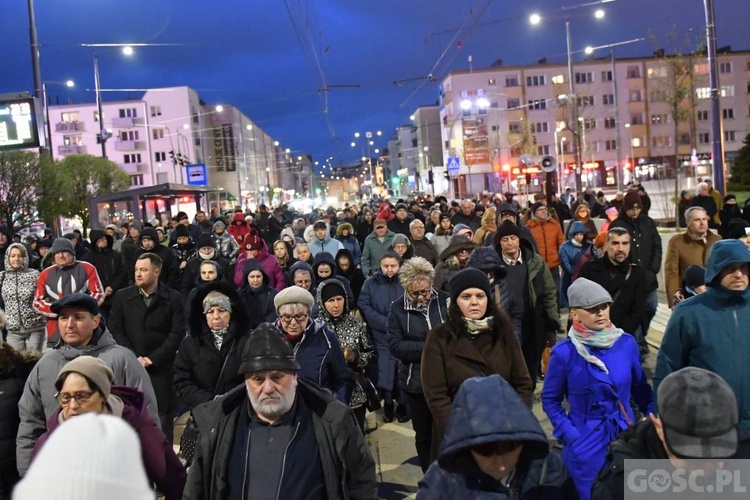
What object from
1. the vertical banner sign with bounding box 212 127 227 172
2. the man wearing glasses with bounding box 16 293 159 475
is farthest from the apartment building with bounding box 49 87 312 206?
the man wearing glasses with bounding box 16 293 159 475

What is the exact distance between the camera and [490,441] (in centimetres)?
253

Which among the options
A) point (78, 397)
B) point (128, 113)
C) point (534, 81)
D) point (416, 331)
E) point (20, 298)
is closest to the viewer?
point (78, 397)

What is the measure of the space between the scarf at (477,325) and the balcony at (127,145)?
83510 mm

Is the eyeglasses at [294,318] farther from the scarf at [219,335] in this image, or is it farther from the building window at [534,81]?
the building window at [534,81]

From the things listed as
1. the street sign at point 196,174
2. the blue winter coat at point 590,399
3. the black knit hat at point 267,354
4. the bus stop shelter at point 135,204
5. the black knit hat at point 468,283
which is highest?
the street sign at point 196,174

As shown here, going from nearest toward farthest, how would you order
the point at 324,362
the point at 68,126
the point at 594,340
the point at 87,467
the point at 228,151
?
1. the point at 87,467
2. the point at 594,340
3. the point at 324,362
4. the point at 68,126
5. the point at 228,151

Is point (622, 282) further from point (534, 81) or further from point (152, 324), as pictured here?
point (534, 81)

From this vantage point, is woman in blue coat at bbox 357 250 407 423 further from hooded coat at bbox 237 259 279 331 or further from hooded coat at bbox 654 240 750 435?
hooded coat at bbox 654 240 750 435

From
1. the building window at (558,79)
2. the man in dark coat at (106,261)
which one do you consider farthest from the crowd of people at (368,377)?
the building window at (558,79)

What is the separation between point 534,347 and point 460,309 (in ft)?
8.05

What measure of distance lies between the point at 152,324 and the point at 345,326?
1.72 metres

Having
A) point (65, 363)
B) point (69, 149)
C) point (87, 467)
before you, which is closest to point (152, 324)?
point (65, 363)

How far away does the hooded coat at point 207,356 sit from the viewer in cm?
506

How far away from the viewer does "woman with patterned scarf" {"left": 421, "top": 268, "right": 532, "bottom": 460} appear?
4.70 meters
